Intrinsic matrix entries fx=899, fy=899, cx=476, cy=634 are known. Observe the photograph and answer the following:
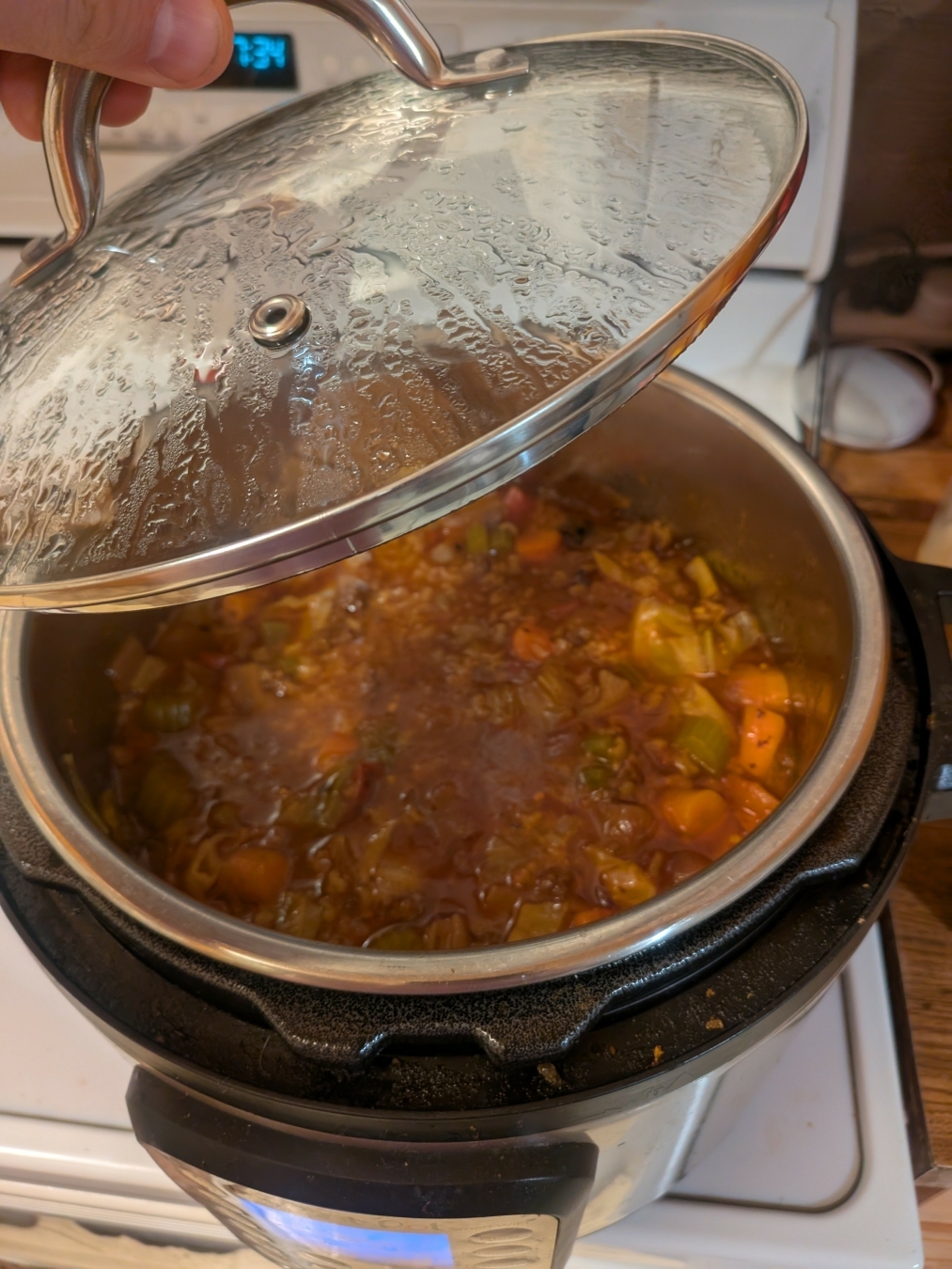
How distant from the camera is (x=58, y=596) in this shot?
0.64 meters

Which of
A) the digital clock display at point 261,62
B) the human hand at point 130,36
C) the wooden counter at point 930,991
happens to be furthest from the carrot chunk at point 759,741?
the digital clock display at point 261,62

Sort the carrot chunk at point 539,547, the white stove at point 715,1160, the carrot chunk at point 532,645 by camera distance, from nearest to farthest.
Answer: the white stove at point 715,1160, the carrot chunk at point 532,645, the carrot chunk at point 539,547

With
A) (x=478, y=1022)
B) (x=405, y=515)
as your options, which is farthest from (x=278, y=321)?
(x=478, y=1022)

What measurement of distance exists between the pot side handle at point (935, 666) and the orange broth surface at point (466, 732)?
0.21 m

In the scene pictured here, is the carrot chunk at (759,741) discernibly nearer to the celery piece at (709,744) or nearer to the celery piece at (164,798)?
the celery piece at (709,744)

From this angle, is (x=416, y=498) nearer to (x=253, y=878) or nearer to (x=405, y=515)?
(x=405, y=515)

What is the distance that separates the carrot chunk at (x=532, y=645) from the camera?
1.31 m

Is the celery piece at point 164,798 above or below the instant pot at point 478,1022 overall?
below

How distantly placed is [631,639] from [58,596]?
0.85 m

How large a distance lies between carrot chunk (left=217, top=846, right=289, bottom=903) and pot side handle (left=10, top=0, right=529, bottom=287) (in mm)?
670

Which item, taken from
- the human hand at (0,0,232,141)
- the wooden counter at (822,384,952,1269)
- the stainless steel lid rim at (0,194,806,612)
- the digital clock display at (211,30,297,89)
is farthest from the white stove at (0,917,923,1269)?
the digital clock display at (211,30,297,89)

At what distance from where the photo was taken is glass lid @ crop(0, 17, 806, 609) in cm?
63

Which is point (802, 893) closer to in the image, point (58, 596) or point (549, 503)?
point (58, 596)

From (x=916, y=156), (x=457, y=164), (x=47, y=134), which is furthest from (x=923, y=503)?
(x=47, y=134)
